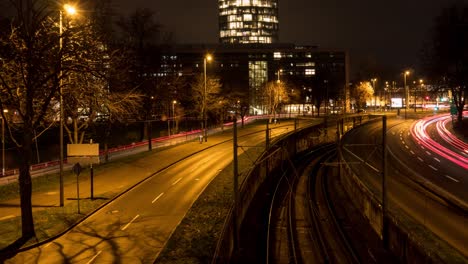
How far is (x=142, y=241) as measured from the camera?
16.9 metres

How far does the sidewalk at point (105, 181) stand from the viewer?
69.3 ft

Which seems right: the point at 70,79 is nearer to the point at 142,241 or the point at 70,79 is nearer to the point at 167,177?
the point at 142,241

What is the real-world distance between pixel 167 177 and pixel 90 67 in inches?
590

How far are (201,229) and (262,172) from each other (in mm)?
17653

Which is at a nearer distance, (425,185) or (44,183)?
(44,183)

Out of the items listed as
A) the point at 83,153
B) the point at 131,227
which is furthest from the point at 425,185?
the point at 83,153

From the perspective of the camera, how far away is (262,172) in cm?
3566

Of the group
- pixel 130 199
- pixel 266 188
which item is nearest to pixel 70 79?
pixel 130 199

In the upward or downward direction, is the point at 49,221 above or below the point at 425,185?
above

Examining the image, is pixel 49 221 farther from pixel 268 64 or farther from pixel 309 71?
pixel 309 71

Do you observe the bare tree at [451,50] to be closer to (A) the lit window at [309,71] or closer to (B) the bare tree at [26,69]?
(B) the bare tree at [26,69]

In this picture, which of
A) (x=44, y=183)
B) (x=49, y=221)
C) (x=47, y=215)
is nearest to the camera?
Result: (x=49, y=221)

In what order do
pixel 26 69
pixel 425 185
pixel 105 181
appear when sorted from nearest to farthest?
pixel 26 69 < pixel 105 181 < pixel 425 185

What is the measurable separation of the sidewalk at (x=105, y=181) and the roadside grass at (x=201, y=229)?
195 inches
